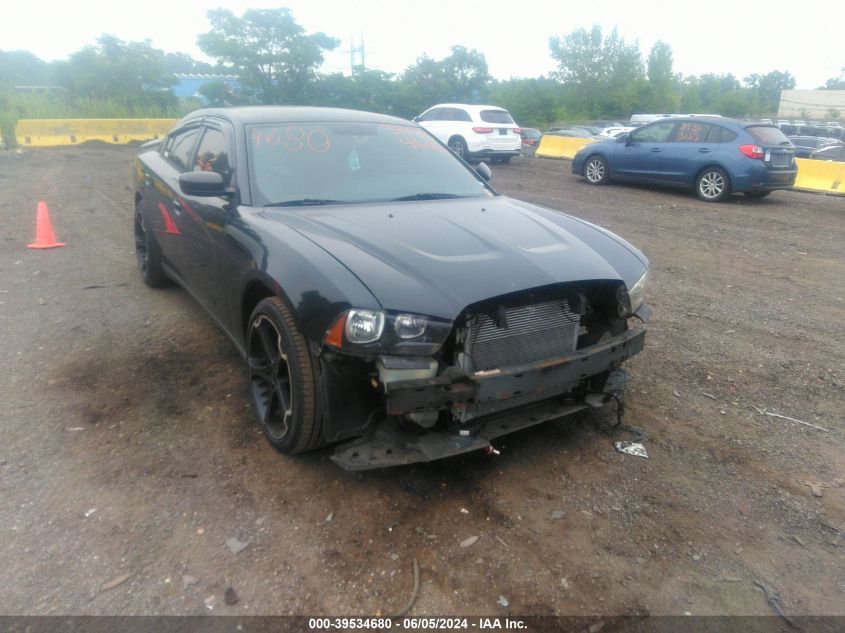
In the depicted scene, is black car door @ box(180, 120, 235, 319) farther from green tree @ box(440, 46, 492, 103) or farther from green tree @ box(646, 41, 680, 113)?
green tree @ box(646, 41, 680, 113)

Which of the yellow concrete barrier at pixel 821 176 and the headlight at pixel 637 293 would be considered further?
the yellow concrete barrier at pixel 821 176

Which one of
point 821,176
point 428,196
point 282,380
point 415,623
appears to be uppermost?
point 428,196

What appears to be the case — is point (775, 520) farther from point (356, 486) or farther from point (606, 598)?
point (356, 486)

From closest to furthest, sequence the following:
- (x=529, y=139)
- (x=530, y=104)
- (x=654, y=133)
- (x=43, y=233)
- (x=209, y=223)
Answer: (x=209, y=223) → (x=43, y=233) → (x=654, y=133) → (x=529, y=139) → (x=530, y=104)

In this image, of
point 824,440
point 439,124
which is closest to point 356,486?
point 824,440

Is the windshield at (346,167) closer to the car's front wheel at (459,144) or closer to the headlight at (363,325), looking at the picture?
the headlight at (363,325)

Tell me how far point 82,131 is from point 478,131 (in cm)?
1292

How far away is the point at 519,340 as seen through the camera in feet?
9.30

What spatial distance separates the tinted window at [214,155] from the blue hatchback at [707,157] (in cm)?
991

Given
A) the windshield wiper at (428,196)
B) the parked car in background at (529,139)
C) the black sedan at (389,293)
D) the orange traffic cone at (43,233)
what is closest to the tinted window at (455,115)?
the parked car in background at (529,139)

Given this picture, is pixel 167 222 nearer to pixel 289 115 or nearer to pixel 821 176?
pixel 289 115

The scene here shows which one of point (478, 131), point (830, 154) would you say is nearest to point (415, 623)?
point (478, 131)

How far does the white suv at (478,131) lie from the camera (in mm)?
16500

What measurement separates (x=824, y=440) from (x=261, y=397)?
3.07 meters
